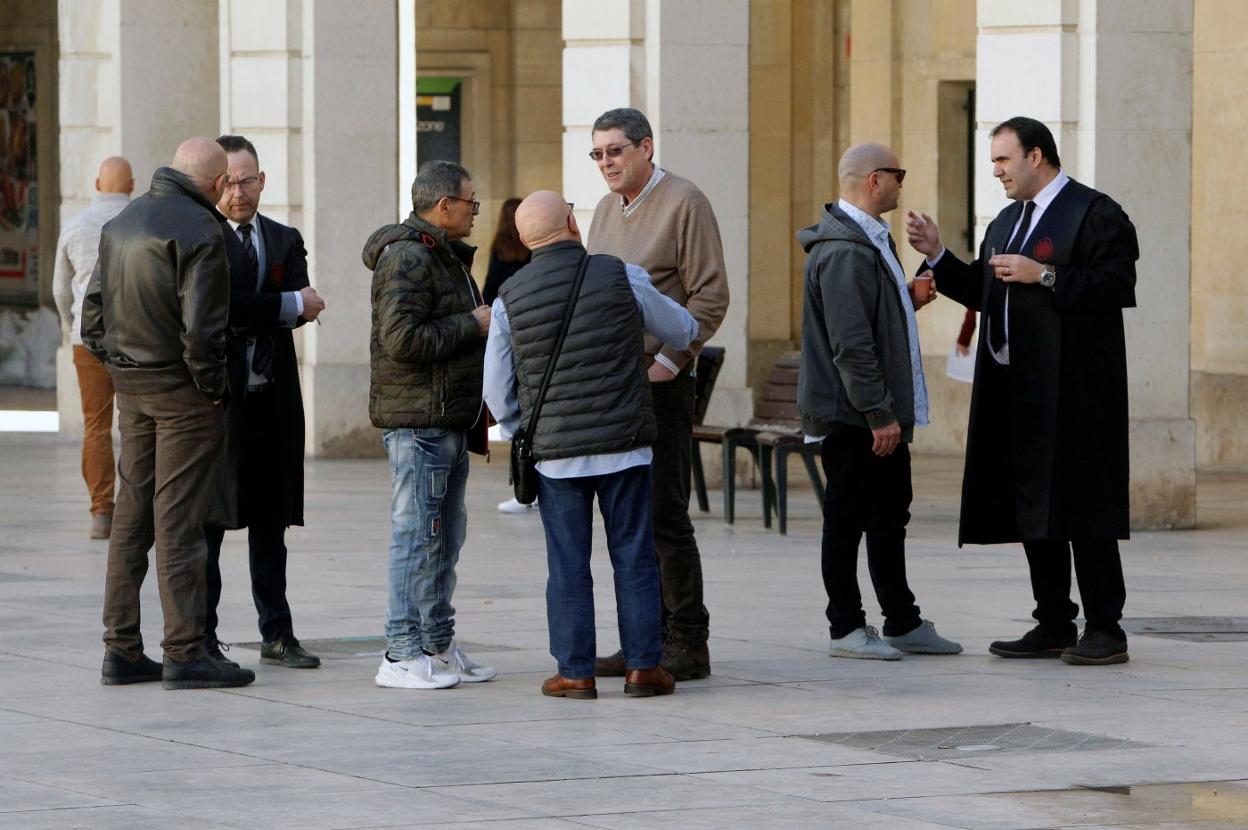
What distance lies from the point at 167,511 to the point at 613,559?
4.96 feet

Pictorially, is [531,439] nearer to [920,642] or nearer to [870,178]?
[870,178]

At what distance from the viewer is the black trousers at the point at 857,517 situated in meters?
9.30

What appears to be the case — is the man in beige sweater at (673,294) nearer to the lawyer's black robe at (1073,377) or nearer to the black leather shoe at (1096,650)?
the lawyer's black robe at (1073,377)

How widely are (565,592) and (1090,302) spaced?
2.28 metres

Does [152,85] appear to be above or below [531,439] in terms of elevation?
above

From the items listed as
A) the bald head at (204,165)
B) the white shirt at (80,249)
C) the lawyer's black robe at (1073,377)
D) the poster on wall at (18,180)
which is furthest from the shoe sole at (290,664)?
the poster on wall at (18,180)

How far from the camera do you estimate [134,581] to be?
8.73m

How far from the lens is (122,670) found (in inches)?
344

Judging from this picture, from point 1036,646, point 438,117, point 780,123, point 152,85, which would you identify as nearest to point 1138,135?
point 1036,646

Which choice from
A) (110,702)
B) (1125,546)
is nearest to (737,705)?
(110,702)

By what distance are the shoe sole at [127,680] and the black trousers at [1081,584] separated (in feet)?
10.4

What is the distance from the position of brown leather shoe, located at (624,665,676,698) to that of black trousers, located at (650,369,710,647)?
0.35 metres

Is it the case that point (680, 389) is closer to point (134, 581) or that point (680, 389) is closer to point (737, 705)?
point (737, 705)

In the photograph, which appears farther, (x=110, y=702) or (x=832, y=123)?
(x=832, y=123)
